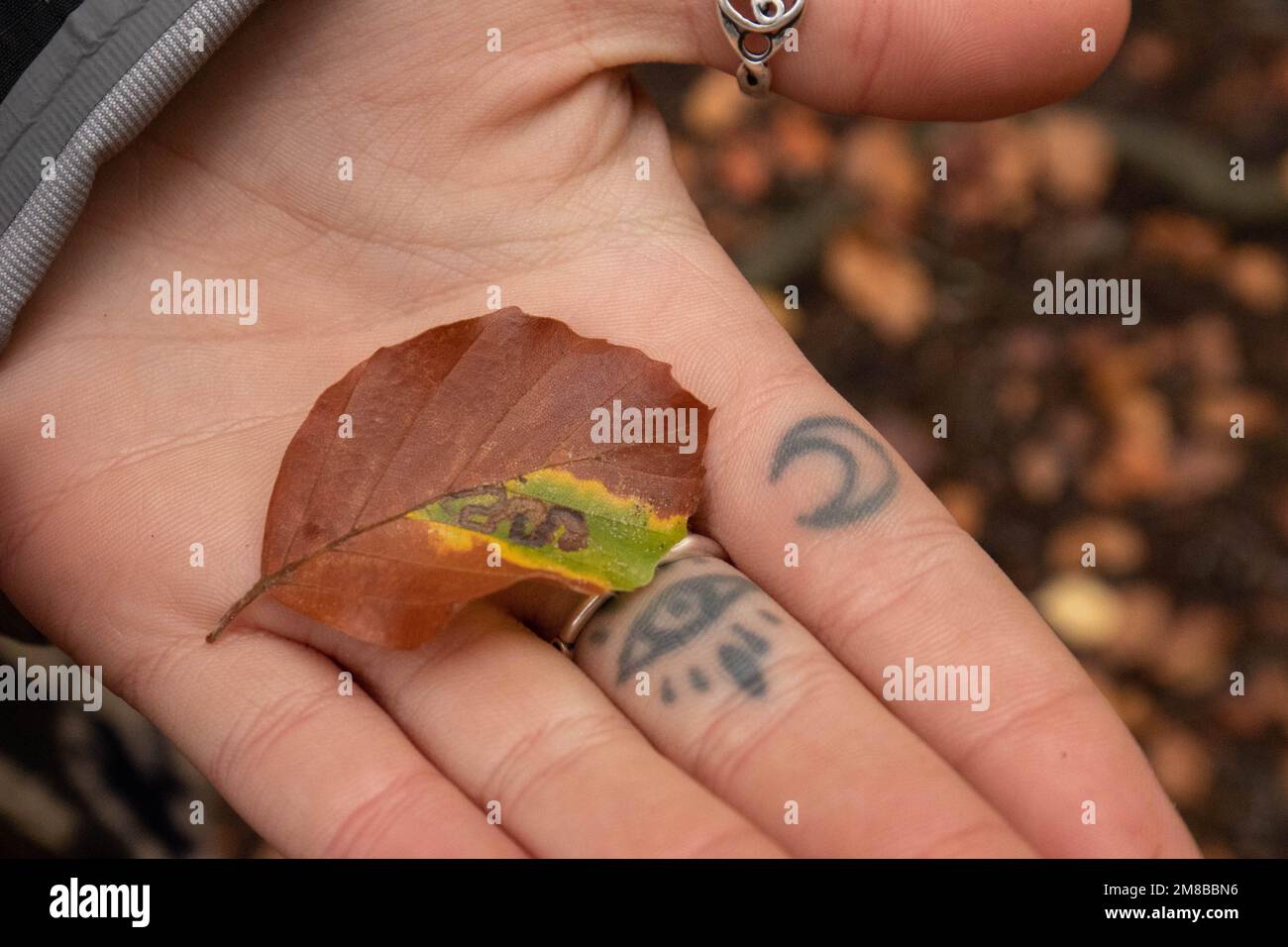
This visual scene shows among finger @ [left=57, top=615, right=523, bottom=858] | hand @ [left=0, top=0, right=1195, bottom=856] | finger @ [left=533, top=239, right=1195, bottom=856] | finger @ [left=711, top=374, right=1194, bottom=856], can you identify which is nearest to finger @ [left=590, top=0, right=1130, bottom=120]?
hand @ [left=0, top=0, right=1195, bottom=856]

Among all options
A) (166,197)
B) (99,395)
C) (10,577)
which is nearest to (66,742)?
(10,577)

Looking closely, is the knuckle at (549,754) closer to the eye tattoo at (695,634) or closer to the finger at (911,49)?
the eye tattoo at (695,634)

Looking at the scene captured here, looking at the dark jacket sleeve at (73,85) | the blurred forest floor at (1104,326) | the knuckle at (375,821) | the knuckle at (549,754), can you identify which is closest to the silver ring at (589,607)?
the knuckle at (549,754)

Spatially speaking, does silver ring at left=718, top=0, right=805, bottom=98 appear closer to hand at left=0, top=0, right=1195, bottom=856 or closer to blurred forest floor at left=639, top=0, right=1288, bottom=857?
hand at left=0, top=0, right=1195, bottom=856

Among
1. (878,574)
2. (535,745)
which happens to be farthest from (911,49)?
(535,745)
